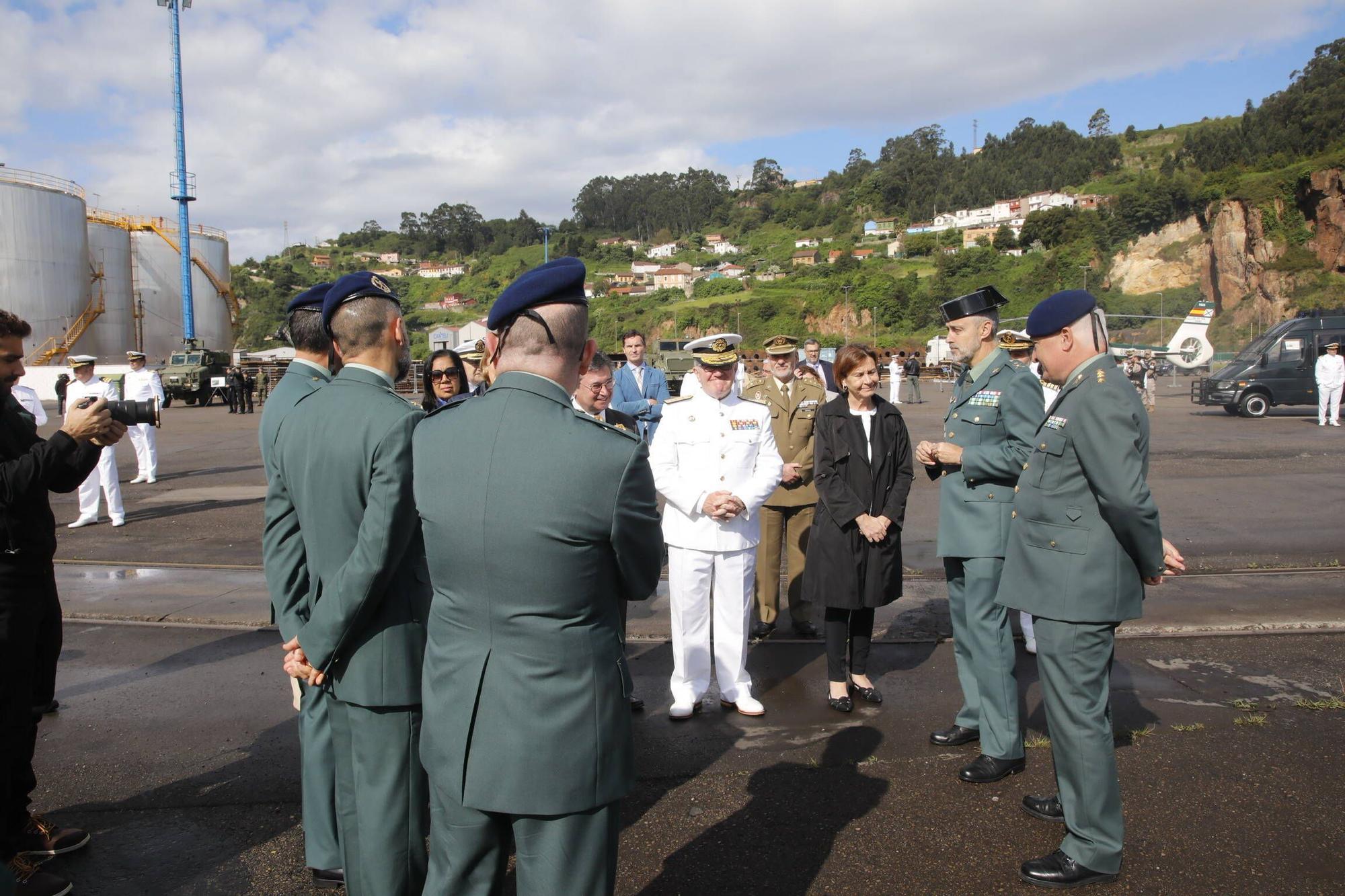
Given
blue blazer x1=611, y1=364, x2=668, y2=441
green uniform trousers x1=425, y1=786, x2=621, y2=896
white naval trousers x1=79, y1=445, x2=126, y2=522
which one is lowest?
white naval trousers x1=79, y1=445, x2=126, y2=522

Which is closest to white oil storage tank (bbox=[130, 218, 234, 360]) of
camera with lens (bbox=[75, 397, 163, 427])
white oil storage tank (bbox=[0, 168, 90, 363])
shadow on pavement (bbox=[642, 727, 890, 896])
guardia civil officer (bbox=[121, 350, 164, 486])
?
white oil storage tank (bbox=[0, 168, 90, 363])

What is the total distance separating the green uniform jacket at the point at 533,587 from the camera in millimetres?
1973

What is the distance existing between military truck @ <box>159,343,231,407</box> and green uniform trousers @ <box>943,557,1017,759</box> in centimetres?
3754

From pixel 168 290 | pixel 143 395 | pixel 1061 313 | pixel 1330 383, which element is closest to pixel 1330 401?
pixel 1330 383

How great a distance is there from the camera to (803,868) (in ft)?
10.8

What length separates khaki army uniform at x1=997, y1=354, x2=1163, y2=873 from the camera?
3.15 meters

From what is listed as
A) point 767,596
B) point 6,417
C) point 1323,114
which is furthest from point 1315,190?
point 6,417

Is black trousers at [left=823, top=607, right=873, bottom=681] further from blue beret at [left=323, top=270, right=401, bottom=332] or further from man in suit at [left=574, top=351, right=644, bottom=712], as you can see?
blue beret at [left=323, top=270, right=401, bottom=332]

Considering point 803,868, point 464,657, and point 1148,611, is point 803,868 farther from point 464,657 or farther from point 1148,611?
point 1148,611

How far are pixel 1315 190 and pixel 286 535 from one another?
81532 millimetres

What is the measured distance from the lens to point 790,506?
659 cm

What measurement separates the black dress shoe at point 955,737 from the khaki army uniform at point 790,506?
72.3 inches

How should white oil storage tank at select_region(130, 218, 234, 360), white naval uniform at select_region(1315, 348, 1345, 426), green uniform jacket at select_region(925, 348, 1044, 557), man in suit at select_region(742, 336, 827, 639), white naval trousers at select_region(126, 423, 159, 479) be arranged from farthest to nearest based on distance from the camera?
1. white oil storage tank at select_region(130, 218, 234, 360)
2. white naval uniform at select_region(1315, 348, 1345, 426)
3. white naval trousers at select_region(126, 423, 159, 479)
4. man in suit at select_region(742, 336, 827, 639)
5. green uniform jacket at select_region(925, 348, 1044, 557)

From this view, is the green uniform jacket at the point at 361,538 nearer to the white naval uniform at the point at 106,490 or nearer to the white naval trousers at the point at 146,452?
the white naval uniform at the point at 106,490
